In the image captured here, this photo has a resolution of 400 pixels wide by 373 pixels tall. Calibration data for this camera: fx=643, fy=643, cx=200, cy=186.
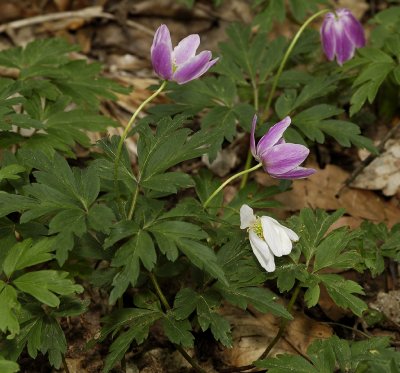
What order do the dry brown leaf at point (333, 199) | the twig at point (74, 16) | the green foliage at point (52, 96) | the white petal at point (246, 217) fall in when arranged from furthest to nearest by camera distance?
1. the twig at point (74, 16)
2. the dry brown leaf at point (333, 199)
3. the green foliage at point (52, 96)
4. the white petal at point (246, 217)

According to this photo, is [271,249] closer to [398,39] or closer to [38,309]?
[38,309]

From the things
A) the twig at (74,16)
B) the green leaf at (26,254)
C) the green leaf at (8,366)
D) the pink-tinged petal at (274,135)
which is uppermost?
the pink-tinged petal at (274,135)

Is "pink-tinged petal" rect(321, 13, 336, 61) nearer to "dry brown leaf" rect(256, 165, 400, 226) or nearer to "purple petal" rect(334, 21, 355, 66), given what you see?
"purple petal" rect(334, 21, 355, 66)

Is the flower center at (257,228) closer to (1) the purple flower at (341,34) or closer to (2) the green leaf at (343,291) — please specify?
(2) the green leaf at (343,291)

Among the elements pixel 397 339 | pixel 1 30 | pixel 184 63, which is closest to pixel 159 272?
pixel 184 63

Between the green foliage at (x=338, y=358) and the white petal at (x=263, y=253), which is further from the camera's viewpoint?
the white petal at (x=263, y=253)

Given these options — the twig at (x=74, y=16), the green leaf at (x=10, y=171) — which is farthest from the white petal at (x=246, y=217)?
the twig at (x=74, y=16)
